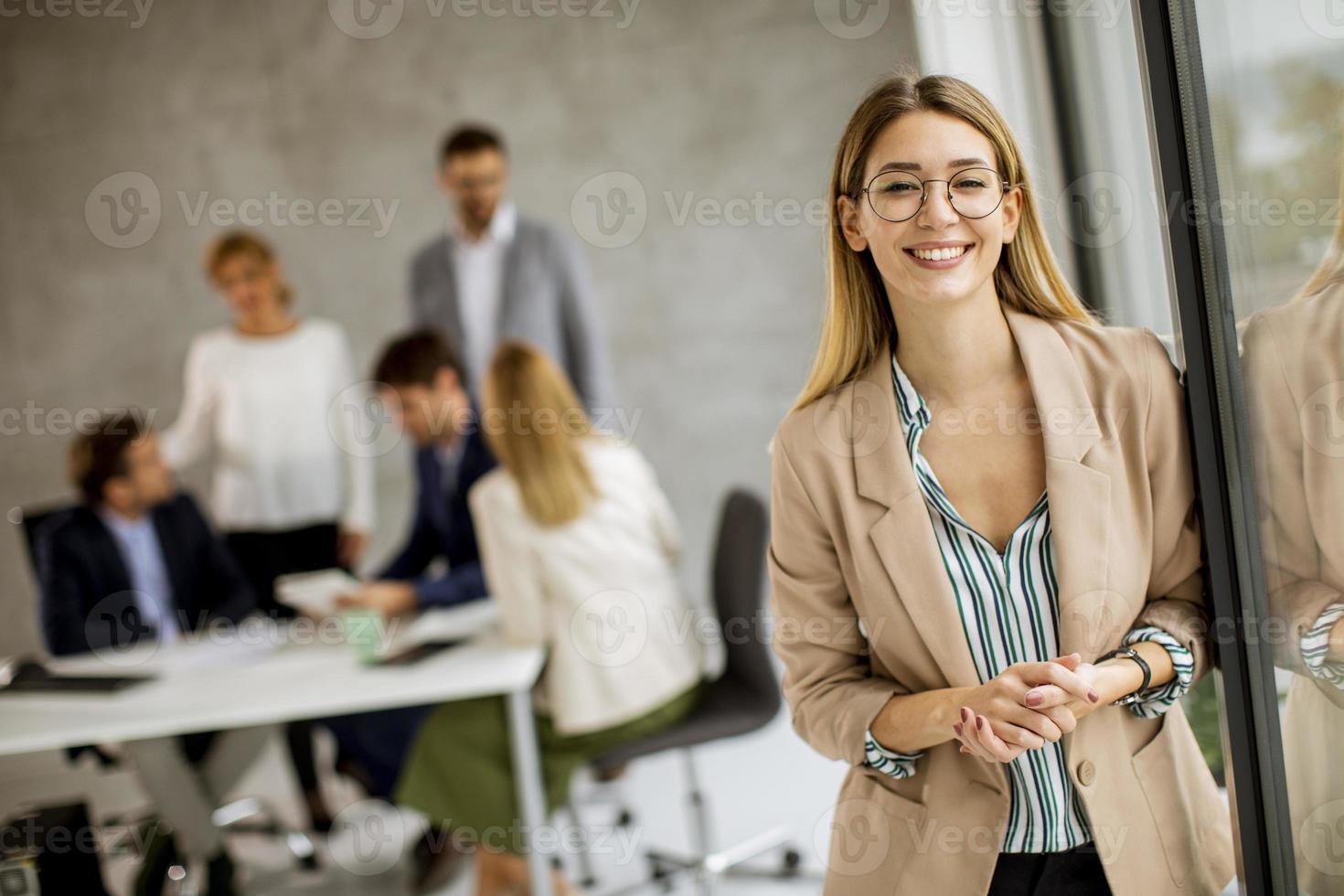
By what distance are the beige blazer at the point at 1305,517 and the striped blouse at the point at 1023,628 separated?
5.1 inches

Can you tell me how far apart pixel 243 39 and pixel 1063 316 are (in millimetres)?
4629

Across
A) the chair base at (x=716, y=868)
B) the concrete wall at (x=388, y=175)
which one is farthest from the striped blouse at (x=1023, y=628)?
the concrete wall at (x=388, y=175)

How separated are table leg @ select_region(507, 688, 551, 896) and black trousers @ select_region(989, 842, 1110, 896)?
1.49m

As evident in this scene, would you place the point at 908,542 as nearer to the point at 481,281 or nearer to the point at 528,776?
the point at 528,776

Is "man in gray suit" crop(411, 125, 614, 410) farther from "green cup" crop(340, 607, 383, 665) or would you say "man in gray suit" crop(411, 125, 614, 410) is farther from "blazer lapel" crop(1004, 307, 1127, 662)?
"blazer lapel" crop(1004, 307, 1127, 662)

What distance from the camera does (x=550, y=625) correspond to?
8.95 ft

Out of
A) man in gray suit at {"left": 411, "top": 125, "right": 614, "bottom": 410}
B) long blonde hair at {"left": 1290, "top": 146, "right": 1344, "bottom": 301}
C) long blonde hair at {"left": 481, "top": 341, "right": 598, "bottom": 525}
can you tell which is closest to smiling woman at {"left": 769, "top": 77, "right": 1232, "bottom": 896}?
long blonde hair at {"left": 1290, "top": 146, "right": 1344, "bottom": 301}

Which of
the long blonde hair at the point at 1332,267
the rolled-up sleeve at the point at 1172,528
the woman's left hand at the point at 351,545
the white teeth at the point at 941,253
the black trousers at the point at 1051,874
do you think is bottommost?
the black trousers at the point at 1051,874

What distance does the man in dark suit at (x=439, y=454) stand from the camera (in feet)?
10.3

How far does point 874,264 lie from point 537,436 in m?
1.53

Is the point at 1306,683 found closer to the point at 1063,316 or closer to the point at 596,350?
the point at 1063,316

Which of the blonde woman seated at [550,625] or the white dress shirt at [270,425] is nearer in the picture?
the blonde woman seated at [550,625]

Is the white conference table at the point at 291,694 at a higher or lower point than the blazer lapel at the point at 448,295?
lower

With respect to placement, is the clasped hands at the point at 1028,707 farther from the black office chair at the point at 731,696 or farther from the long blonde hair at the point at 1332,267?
the black office chair at the point at 731,696
